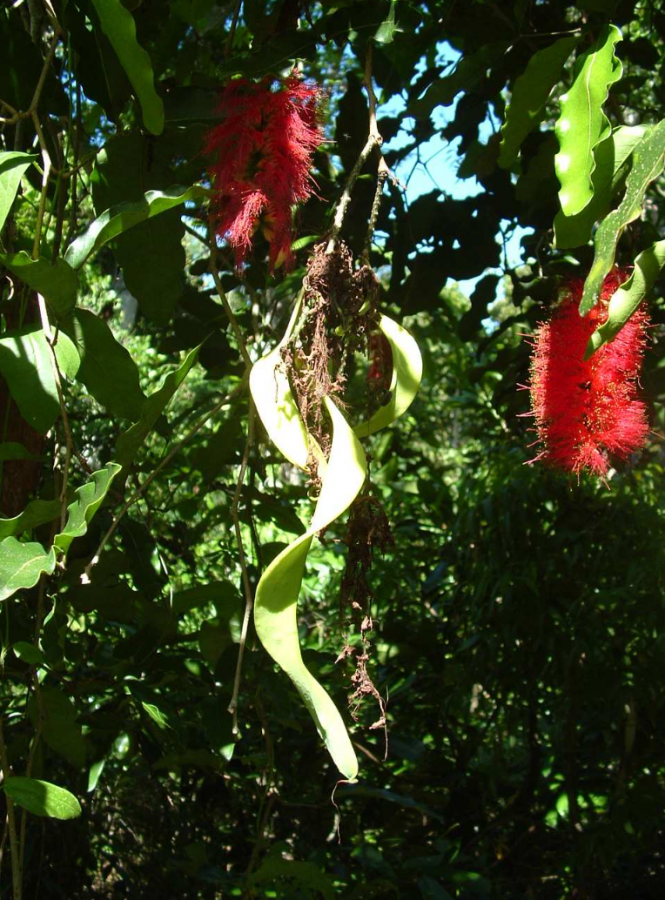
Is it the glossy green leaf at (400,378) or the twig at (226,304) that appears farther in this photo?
the twig at (226,304)

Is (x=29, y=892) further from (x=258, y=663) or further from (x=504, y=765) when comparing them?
(x=504, y=765)

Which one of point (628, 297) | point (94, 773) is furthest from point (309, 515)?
point (628, 297)

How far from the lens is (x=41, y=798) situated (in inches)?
28.2

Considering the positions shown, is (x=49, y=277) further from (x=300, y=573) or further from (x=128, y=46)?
(x=300, y=573)

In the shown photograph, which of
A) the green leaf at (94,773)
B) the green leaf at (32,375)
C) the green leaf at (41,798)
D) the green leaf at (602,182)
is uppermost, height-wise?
the green leaf at (602,182)

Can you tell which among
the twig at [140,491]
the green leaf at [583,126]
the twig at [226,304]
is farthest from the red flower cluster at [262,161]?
the green leaf at [583,126]

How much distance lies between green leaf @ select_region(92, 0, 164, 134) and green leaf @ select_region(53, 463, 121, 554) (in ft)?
0.94

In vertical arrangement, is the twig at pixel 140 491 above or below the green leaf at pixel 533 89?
below

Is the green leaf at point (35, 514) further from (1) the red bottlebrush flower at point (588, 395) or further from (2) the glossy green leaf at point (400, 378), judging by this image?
(1) the red bottlebrush flower at point (588, 395)

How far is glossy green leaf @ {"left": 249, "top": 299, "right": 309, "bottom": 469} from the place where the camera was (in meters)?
0.61

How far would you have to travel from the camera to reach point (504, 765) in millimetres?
2229

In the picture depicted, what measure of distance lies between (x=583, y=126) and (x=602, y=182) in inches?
2.3

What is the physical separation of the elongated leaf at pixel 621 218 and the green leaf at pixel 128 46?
0.36 m

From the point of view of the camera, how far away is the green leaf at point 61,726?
94 cm
